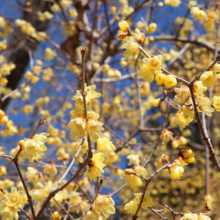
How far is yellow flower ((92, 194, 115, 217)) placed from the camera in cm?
104

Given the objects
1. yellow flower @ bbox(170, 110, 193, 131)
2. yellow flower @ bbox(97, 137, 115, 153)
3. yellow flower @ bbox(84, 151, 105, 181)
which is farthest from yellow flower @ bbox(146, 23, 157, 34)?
yellow flower @ bbox(84, 151, 105, 181)

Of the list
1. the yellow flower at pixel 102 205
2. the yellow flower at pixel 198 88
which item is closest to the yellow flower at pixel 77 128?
the yellow flower at pixel 102 205

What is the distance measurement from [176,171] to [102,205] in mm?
391

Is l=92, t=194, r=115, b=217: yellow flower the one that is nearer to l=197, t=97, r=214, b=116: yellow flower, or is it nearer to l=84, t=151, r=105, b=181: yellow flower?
l=84, t=151, r=105, b=181: yellow flower

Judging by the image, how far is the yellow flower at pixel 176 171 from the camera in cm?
107

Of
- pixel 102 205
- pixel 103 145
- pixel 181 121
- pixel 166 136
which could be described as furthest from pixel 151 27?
pixel 102 205

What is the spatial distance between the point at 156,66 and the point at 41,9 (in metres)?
4.92

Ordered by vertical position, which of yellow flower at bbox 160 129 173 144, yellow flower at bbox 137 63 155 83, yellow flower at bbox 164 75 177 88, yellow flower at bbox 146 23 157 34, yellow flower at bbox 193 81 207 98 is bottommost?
yellow flower at bbox 160 129 173 144

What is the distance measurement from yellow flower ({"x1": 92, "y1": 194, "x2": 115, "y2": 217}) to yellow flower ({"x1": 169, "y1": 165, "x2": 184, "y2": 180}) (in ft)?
1.09

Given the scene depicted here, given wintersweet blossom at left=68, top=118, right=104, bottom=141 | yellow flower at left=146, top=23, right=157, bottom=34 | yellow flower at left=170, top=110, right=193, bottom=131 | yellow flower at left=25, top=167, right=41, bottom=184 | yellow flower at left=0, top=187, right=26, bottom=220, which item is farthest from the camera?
yellow flower at left=146, top=23, right=157, bottom=34

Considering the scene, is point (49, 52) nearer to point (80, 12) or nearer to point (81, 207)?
point (80, 12)

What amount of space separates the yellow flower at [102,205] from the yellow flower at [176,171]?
0.33 metres

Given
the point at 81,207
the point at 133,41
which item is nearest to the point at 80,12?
the point at 133,41

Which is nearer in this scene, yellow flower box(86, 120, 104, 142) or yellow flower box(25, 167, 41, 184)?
yellow flower box(86, 120, 104, 142)
